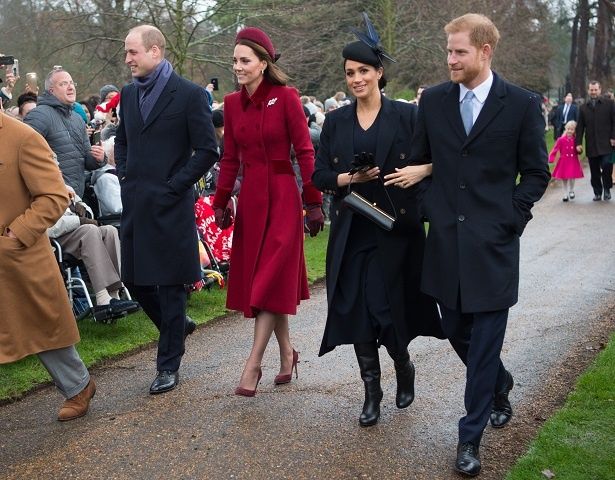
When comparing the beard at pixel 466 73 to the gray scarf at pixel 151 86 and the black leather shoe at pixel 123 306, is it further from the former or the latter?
the black leather shoe at pixel 123 306

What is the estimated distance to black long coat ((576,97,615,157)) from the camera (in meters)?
17.5

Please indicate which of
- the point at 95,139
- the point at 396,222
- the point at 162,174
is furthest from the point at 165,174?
the point at 95,139

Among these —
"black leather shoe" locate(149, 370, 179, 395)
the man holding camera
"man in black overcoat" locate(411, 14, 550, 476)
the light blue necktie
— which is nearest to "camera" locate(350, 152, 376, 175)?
"man in black overcoat" locate(411, 14, 550, 476)

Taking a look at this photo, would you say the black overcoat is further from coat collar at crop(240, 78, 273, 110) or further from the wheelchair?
the wheelchair

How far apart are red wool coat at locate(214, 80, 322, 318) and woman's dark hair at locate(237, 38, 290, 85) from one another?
0.04 m

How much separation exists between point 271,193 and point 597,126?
1322cm

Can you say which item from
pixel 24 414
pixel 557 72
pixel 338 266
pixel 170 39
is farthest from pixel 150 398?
pixel 557 72

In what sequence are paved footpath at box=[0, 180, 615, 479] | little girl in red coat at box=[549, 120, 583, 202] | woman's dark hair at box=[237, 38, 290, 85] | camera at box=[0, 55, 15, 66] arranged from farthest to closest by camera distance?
little girl in red coat at box=[549, 120, 583, 202] < camera at box=[0, 55, 15, 66] < woman's dark hair at box=[237, 38, 290, 85] < paved footpath at box=[0, 180, 615, 479]

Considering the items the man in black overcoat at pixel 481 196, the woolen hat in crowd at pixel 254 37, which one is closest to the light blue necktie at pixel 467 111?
the man in black overcoat at pixel 481 196

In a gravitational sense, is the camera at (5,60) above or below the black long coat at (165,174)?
above

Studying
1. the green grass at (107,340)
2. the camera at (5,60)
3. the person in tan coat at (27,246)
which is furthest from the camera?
the camera at (5,60)

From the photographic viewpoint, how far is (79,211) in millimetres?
8070

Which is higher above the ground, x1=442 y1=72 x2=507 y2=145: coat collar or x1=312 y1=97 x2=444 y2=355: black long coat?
x1=442 y1=72 x2=507 y2=145: coat collar

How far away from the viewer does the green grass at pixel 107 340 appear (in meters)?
6.37
